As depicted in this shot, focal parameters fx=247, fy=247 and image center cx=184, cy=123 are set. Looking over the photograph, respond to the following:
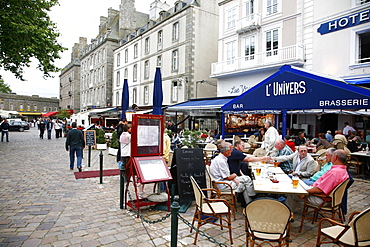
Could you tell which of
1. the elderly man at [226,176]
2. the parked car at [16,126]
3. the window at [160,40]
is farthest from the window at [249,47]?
the parked car at [16,126]

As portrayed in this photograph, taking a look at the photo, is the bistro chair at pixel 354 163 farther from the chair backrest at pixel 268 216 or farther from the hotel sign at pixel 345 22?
the hotel sign at pixel 345 22

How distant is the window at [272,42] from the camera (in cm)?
1496

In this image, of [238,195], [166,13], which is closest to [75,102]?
[166,13]

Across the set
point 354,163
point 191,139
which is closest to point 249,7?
point 191,139

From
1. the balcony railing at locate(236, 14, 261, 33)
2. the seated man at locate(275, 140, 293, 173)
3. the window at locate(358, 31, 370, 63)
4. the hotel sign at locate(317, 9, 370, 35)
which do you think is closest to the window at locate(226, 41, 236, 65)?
the balcony railing at locate(236, 14, 261, 33)

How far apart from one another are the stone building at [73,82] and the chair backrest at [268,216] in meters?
53.8

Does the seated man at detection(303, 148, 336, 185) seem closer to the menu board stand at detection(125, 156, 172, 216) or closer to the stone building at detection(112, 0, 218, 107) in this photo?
the menu board stand at detection(125, 156, 172, 216)

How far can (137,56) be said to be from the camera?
95.3ft

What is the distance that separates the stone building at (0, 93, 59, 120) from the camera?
6619 cm

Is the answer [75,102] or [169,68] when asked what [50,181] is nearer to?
[169,68]

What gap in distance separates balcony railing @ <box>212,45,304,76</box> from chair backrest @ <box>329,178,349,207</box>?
36.3ft

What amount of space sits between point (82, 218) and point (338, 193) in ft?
14.6

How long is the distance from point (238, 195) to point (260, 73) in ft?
38.6

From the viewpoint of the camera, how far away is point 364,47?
38.3 feet
